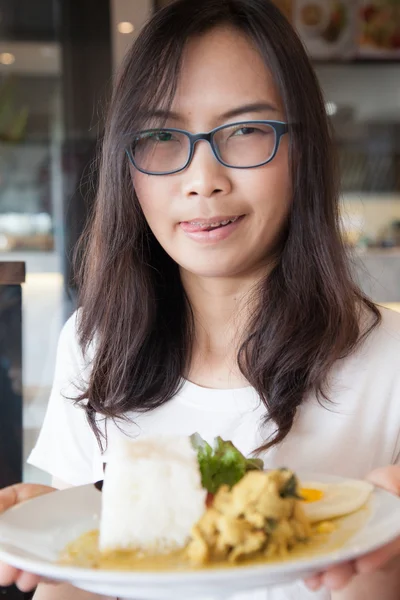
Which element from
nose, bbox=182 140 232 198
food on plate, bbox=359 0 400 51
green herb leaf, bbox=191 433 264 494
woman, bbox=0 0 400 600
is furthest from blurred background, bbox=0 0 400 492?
green herb leaf, bbox=191 433 264 494

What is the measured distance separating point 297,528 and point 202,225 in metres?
0.54

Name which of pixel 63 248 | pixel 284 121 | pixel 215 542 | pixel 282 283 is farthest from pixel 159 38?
pixel 63 248

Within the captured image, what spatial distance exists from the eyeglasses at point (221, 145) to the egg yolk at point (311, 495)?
51cm

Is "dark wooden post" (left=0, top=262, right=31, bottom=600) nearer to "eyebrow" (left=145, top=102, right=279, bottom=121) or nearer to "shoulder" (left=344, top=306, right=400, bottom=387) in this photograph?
"eyebrow" (left=145, top=102, right=279, bottom=121)

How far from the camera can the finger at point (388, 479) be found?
100 centimetres

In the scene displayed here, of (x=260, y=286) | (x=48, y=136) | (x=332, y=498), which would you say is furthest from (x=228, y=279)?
(x=48, y=136)

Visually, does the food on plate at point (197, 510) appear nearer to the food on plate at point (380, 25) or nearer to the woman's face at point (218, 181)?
the woman's face at point (218, 181)

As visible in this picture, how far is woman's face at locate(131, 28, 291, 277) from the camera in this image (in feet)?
4.00

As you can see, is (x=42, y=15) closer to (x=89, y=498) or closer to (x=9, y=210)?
(x=9, y=210)

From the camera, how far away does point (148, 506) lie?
2.83ft

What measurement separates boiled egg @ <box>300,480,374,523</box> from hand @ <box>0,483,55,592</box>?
323 millimetres

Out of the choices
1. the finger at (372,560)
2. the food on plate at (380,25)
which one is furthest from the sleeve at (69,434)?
the food on plate at (380,25)

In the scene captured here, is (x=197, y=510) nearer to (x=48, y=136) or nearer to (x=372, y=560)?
(x=372, y=560)

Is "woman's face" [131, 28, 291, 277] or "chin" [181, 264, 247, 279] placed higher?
"woman's face" [131, 28, 291, 277]
